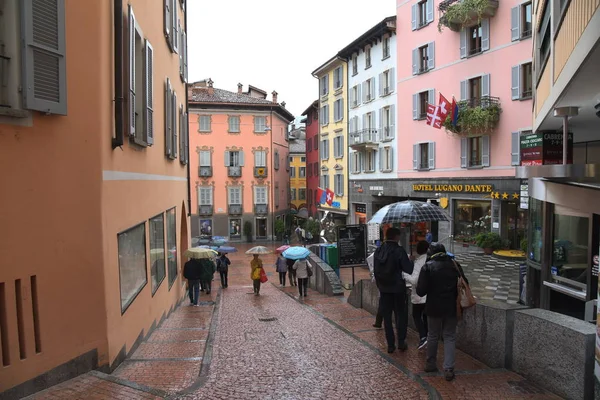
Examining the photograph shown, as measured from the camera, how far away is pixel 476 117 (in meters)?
23.6

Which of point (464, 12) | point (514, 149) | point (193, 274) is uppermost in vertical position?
point (464, 12)

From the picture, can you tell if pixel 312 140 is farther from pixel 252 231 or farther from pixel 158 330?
pixel 158 330

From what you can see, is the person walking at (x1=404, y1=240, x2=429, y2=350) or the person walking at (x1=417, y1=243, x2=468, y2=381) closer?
the person walking at (x1=417, y1=243, x2=468, y2=381)

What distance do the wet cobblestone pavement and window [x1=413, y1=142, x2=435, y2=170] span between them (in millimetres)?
19587

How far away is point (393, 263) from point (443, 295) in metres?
1.05

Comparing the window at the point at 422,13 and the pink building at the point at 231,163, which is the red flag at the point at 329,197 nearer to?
the window at the point at 422,13

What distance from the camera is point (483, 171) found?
2438cm

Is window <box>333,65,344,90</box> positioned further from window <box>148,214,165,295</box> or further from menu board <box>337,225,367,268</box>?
window <box>148,214,165,295</box>

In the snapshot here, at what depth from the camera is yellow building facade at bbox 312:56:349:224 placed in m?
39.9

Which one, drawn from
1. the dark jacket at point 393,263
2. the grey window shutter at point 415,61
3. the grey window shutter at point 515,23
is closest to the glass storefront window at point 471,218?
the grey window shutter at point 515,23

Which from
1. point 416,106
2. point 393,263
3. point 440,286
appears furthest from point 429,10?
point 440,286

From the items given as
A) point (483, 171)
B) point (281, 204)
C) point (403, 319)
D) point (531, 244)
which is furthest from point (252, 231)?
point (403, 319)

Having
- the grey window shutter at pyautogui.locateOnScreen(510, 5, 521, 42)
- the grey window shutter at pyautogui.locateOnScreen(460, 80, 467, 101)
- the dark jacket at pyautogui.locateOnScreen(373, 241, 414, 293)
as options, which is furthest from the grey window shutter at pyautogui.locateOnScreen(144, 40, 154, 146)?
the grey window shutter at pyautogui.locateOnScreen(460, 80, 467, 101)

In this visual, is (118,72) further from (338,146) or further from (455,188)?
(338,146)
